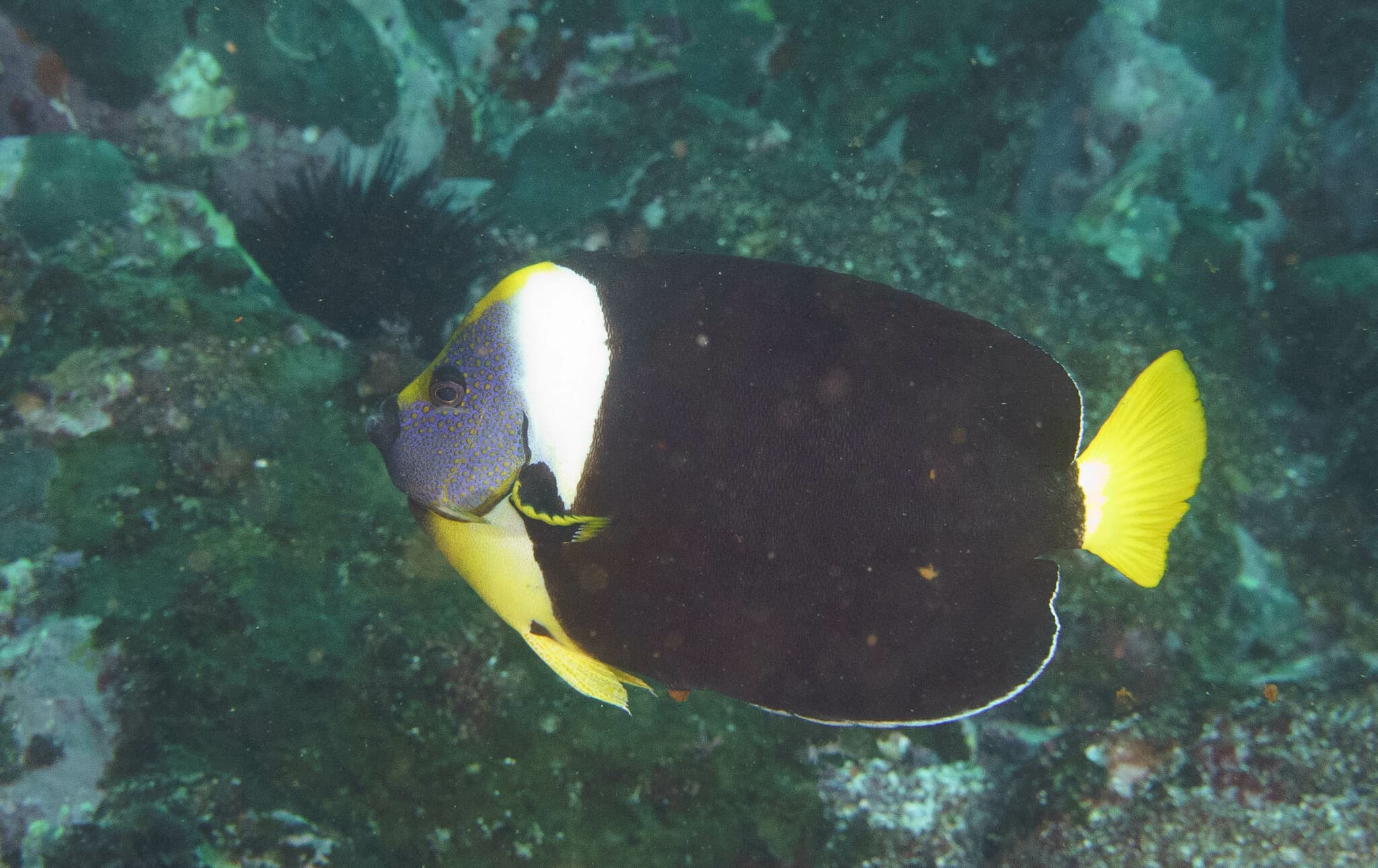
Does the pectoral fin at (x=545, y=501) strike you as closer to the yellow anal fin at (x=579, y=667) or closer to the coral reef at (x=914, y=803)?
the yellow anal fin at (x=579, y=667)

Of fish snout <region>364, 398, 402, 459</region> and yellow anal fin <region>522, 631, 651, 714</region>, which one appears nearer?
fish snout <region>364, 398, 402, 459</region>

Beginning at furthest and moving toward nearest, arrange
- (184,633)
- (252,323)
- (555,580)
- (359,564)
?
1. (252,323)
2. (359,564)
3. (184,633)
4. (555,580)

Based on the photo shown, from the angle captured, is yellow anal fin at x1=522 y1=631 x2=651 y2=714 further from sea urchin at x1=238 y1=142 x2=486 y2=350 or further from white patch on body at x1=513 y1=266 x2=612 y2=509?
sea urchin at x1=238 y1=142 x2=486 y2=350

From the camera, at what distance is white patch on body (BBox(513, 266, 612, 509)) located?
1554 mm

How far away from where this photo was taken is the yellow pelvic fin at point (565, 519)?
5.06 ft

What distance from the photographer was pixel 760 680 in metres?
1.63

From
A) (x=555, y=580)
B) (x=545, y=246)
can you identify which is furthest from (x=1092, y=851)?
(x=545, y=246)

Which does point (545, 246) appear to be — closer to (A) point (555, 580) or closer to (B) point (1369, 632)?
(A) point (555, 580)

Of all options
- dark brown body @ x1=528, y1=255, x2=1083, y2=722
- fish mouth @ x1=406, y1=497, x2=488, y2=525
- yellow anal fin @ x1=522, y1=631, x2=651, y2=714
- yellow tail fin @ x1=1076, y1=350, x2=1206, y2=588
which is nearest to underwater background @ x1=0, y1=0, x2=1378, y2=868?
yellow anal fin @ x1=522, y1=631, x2=651, y2=714

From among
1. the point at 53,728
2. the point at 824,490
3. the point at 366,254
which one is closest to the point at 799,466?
the point at 824,490

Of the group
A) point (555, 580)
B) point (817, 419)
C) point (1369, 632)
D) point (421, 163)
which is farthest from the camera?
point (421, 163)

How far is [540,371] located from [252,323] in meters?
2.00

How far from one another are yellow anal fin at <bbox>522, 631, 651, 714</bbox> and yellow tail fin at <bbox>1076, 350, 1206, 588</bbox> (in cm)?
114

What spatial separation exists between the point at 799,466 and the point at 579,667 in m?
0.78
